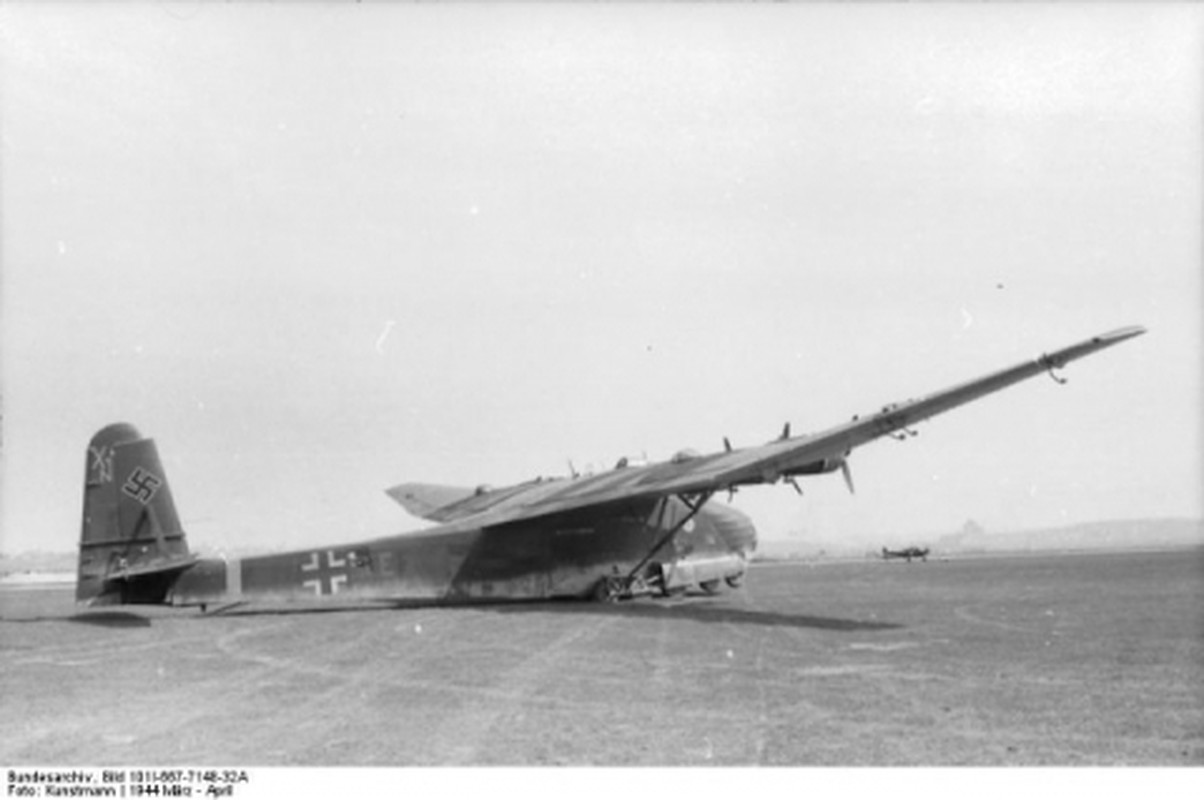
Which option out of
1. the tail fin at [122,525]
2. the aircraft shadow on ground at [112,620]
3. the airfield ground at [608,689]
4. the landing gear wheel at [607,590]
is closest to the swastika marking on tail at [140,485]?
the tail fin at [122,525]

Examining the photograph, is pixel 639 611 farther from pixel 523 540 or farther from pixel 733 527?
pixel 733 527

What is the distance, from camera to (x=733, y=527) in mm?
27109

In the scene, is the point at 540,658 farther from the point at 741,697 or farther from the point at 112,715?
the point at 112,715

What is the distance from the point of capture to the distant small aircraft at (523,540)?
20109mm

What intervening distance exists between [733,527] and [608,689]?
52.3ft

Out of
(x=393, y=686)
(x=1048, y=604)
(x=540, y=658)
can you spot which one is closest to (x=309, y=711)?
(x=393, y=686)

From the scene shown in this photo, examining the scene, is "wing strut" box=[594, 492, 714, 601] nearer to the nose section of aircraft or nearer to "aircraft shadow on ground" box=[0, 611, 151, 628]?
the nose section of aircraft

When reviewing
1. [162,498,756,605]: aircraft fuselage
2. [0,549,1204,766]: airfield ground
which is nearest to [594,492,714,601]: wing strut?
[162,498,756,605]: aircraft fuselage

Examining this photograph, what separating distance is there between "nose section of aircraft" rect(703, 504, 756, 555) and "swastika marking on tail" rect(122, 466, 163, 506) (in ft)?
41.9

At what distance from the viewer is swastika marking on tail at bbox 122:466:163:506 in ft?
66.4

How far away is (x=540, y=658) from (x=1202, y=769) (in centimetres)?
805

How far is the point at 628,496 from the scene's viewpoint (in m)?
22.6

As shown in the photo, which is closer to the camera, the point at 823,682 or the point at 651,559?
the point at 823,682

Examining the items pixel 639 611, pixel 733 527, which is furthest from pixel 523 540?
pixel 733 527
